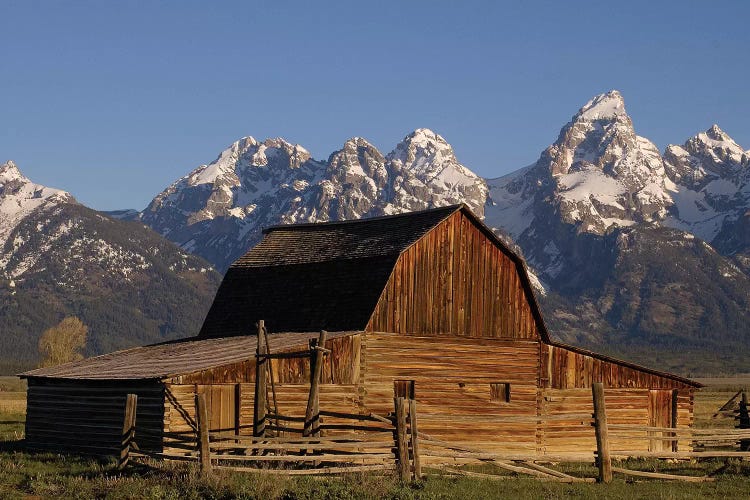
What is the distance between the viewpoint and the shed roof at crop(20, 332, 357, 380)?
3500 cm

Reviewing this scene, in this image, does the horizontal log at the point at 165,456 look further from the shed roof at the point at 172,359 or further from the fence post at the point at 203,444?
the shed roof at the point at 172,359

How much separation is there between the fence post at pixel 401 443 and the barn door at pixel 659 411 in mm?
18895

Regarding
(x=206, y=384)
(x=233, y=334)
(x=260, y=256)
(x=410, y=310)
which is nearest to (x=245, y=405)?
(x=206, y=384)

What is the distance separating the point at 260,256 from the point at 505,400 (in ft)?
38.5

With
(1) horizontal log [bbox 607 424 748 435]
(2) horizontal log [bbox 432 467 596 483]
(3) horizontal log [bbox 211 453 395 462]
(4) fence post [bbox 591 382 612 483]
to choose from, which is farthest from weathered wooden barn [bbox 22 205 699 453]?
(4) fence post [bbox 591 382 612 483]

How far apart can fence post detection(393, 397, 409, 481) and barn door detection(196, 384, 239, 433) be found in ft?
25.4

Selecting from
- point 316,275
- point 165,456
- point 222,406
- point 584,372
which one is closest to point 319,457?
point 165,456

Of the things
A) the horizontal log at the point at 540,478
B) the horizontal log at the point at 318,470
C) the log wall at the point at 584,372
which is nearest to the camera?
the horizontal log at the point at 318,470

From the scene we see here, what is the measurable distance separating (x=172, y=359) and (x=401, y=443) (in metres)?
12.2

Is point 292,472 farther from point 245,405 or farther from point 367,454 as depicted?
point 245,405

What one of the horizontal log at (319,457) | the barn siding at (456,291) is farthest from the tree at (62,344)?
the horizontal log at (319,457)

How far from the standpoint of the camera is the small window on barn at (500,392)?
41.5 m

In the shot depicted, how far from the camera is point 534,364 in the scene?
139ft

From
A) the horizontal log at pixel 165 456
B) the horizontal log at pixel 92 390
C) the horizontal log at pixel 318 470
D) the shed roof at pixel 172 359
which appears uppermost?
the shed roof at pixel 172 359
